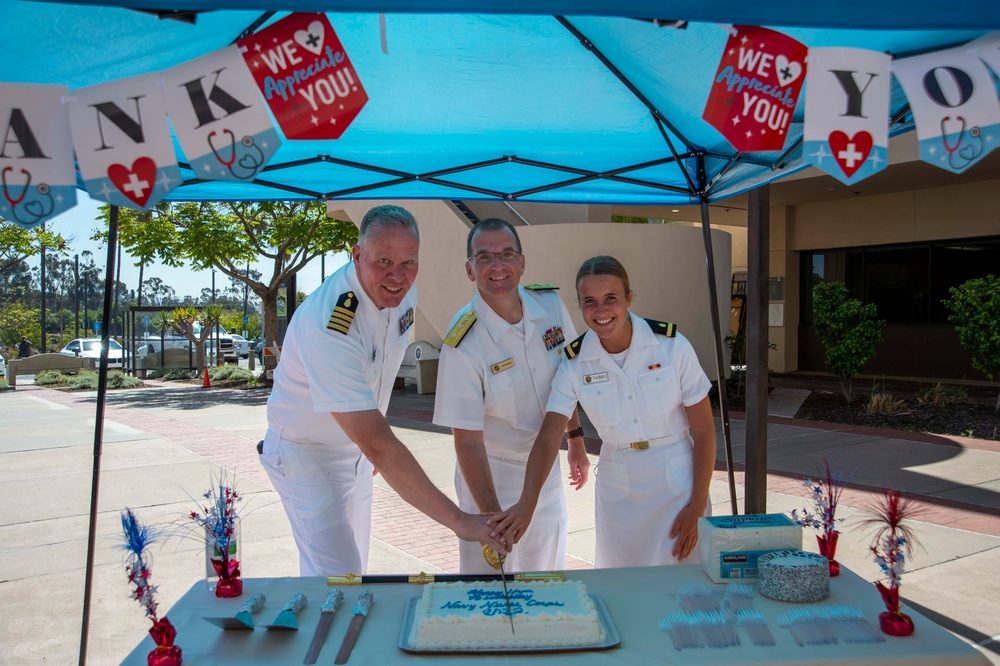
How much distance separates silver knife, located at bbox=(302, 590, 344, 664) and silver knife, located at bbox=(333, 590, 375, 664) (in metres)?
0.04

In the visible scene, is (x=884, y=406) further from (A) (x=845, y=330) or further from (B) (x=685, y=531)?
(B) (x=685, y=531)

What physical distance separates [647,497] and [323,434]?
43.4 inches

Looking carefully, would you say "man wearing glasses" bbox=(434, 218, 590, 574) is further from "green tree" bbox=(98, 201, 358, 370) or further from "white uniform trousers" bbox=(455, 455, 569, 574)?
"green tree" bbox=(98, 201, 358, 370)

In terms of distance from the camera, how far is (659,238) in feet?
35.9

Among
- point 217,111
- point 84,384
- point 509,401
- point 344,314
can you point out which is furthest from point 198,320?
point 217,111

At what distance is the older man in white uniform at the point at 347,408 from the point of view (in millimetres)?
2145

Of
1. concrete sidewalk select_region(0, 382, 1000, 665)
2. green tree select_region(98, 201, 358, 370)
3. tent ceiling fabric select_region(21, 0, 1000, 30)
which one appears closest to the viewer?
tent ceiling fabric select_region(21, 0, 1000, 30)

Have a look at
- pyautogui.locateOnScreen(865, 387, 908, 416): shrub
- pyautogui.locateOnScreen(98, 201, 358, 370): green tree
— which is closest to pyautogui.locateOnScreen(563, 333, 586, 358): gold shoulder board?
pyautogui.locateOnScreen(865, 387, 908, 416): shrub

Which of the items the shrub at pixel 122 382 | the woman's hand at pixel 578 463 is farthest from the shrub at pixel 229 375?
the woman's hand at pixel 578 463

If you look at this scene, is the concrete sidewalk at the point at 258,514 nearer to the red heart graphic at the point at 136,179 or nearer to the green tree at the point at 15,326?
the red heart graphic at the point at 136,179

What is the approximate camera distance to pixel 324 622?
168 cm

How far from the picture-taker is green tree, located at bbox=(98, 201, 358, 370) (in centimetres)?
1612

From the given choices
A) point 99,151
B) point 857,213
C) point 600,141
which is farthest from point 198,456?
point 857,213

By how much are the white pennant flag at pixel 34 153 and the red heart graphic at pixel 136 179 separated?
11 centimetres
